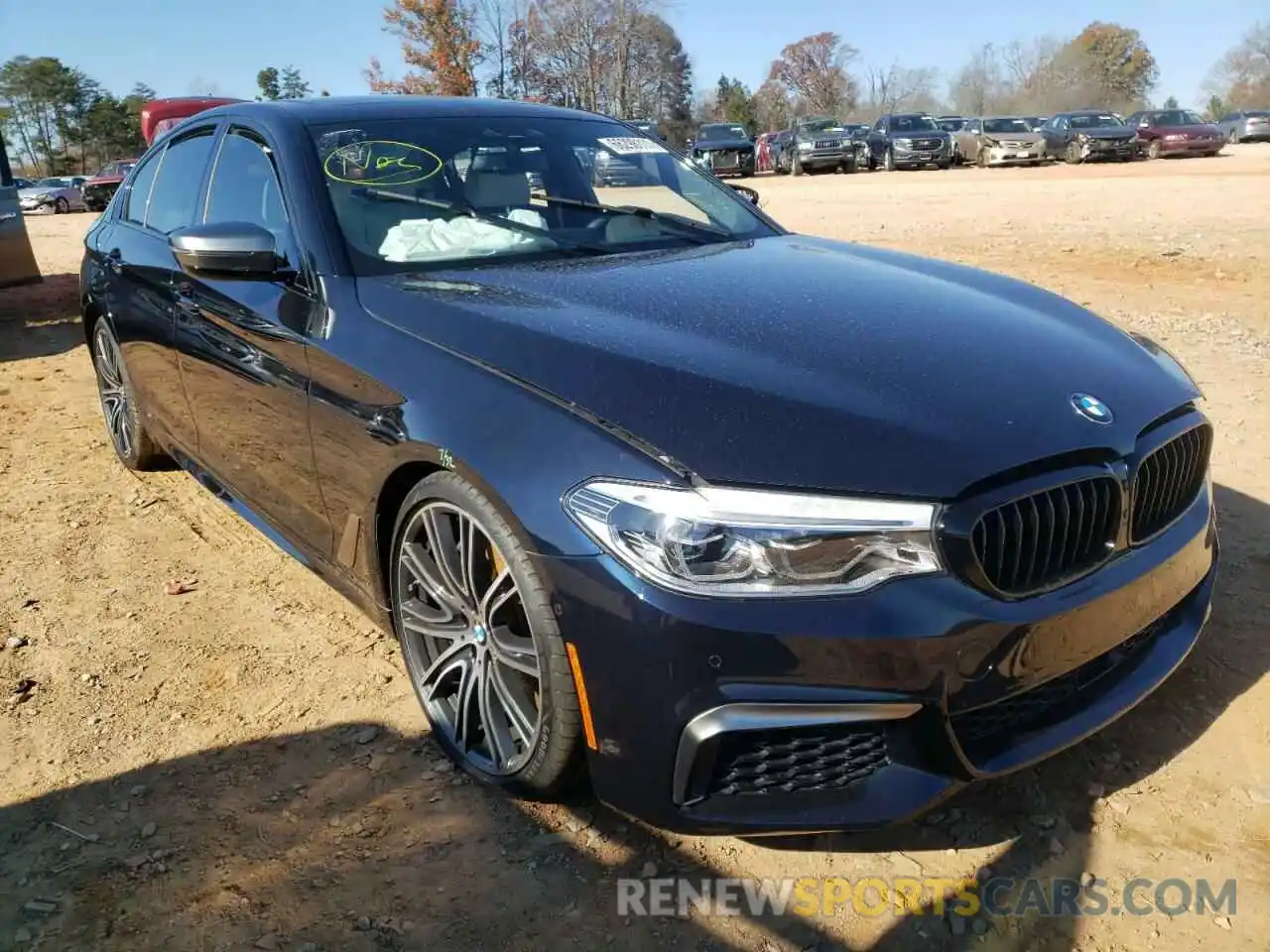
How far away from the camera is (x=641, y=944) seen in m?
2.04

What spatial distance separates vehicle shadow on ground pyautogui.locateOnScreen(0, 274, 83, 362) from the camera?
8078mm

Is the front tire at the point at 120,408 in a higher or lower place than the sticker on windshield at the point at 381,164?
lower

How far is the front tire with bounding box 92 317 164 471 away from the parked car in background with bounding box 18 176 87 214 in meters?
30.7

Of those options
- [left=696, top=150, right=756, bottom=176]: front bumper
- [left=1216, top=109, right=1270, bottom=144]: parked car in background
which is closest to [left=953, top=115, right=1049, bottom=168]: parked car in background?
[left=696, top=150, right=756, bottom=176]: front bumper

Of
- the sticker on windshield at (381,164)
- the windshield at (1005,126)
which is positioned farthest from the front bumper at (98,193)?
the sticker on windshield at (381,164)

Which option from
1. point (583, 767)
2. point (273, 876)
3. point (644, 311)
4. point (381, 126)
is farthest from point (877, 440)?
point (381, 126)

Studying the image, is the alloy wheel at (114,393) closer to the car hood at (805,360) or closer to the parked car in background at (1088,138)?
the car hood at (805,360)

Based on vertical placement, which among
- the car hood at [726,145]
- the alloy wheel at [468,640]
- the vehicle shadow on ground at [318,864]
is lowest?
the vehicle shadow on ground at [318,864]

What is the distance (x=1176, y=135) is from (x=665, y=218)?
2988 cm

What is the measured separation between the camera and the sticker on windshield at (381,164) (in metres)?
3.04

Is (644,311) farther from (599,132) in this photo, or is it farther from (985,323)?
(599,132)

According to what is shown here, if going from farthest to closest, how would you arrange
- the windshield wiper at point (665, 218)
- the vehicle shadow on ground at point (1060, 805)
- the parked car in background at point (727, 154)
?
1. the parked car in background at point (727, 154)
2. the windshield wiper at point (665, 218)
3. the vehicle shadow on ground at point (1060, 805)

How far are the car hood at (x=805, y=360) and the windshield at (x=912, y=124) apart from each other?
2866 cm

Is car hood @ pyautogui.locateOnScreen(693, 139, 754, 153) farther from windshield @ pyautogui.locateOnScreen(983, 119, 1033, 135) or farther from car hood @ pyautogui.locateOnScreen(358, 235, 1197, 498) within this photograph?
car hood @ pyautogui.locateOnScreen(358, 235, 1197, 498)
